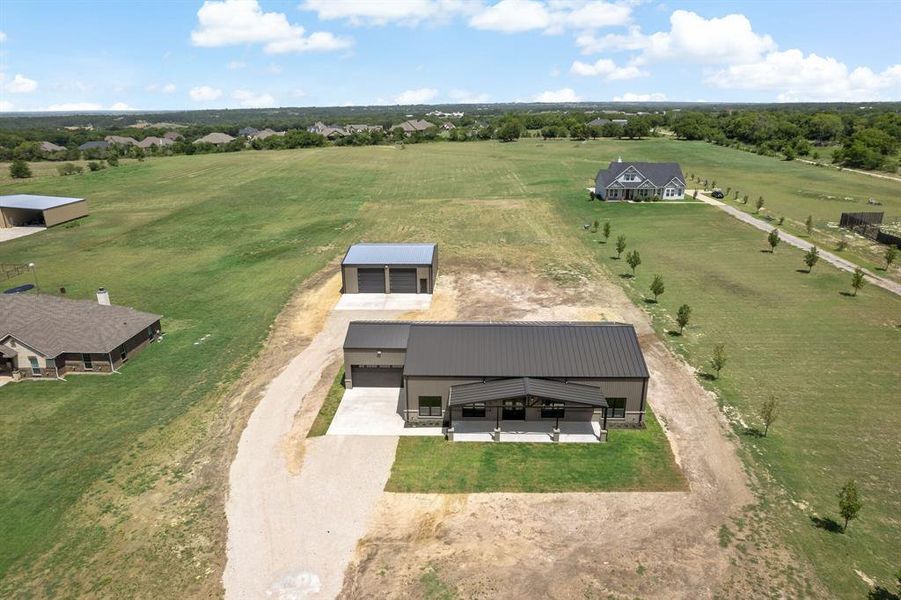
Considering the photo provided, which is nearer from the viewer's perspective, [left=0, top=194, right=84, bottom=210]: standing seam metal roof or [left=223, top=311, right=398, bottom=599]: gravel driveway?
[left=223, top=311, right=398, bottom=599]: gravel driveway

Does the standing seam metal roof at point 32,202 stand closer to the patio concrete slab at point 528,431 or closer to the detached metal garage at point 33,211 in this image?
the detached metal garage at point 33,211

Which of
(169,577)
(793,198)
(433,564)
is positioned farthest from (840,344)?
→ (793,198)

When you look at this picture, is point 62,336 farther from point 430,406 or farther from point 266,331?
point 430,406

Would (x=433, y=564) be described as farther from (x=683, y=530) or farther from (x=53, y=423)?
(x=53, y=423)

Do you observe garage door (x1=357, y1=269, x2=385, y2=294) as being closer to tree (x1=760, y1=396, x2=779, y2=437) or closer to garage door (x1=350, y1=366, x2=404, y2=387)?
garage door (x1=350, y1=366, x2=404, y2=387)

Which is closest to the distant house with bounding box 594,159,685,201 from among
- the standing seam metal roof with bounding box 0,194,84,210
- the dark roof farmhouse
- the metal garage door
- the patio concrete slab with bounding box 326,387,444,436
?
the metal garage door

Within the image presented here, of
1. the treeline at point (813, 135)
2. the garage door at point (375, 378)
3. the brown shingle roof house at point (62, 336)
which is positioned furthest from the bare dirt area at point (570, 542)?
the treeline at point (813, 135)
